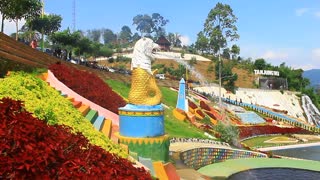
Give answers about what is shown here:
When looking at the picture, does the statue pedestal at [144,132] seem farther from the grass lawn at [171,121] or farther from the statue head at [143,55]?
the grass lawn at [171,121]

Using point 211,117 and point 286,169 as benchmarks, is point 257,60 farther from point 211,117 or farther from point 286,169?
point 286,169

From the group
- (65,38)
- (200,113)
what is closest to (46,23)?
(65,38)

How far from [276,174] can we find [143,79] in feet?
24.0

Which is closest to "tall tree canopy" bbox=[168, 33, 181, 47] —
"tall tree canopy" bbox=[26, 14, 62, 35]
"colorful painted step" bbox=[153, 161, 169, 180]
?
"tall tree canopy" bbox=[26, 14, 62, 35]

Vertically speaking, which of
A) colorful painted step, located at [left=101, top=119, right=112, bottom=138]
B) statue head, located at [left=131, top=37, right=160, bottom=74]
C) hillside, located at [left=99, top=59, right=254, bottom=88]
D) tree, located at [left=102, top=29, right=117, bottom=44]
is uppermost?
tree, located at [left=102, top=29, right=117, bottom=44]

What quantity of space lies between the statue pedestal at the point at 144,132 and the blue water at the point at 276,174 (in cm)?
448

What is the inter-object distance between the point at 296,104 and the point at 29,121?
6804cm

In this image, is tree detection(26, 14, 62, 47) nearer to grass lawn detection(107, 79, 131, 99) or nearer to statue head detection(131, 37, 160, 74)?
grass lawn detection(107, 79, 131, 99)

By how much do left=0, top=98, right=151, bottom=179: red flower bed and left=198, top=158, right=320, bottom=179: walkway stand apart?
10.7 m

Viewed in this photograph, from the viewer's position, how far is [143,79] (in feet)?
41.7

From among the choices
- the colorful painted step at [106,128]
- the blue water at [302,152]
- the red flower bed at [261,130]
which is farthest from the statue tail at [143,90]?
the red flower bed at [261,130]

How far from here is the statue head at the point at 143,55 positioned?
1286 centimetres

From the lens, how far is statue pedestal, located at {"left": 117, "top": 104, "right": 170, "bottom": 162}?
11.6m

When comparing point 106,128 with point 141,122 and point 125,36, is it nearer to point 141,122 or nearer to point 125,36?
point 141,122
